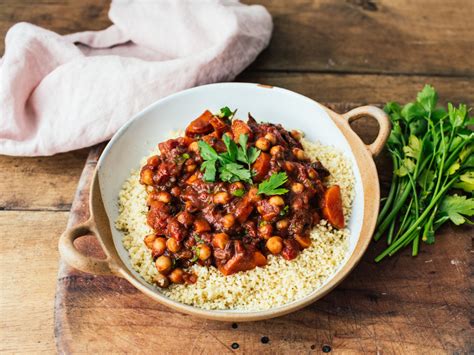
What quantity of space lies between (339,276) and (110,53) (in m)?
3.32

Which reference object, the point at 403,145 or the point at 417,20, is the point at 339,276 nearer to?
the point at 403,145

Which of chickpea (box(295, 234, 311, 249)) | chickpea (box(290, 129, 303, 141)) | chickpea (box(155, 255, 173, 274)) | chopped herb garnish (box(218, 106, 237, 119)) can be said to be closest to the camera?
chickpea (box(155, 255, 173, 274))

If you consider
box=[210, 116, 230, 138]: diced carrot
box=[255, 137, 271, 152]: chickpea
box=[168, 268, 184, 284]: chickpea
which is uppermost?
box=[255, 137, 271, 152]: chickpea

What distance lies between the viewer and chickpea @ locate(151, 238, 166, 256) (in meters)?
3.49

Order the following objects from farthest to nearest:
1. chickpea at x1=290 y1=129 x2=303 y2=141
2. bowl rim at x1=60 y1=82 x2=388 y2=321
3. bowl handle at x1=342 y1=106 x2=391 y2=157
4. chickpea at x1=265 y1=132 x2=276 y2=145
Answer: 1. chickpea at x1=290 y1=129 x2=303 y2=141
2. bowl handle at x1=342 y1=106 x2=391 y2=157
3. chickpea at x1=265 y1=132 x2=276 y2=145
4. bowl rim at x1=60 y1=82 x2=388 y2=321

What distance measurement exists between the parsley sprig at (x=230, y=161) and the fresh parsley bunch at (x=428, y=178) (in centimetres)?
111

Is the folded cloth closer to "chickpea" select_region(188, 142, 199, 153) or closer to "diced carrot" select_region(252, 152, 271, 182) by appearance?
"chickpea" select_region(188, 142, 199, 153)

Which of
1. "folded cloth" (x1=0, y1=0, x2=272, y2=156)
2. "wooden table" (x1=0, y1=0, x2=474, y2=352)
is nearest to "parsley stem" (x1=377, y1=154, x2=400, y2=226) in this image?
"wooden table" (x1=0, y1=0, x2=474, y2=352)

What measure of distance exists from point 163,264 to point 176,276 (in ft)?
0.37

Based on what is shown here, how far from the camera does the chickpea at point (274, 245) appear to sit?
342cm

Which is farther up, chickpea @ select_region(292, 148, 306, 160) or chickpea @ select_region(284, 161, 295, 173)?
chickpea @ select_region(284, 161, 295, 173)

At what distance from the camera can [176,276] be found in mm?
Result: 3406

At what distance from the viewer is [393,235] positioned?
3973mm

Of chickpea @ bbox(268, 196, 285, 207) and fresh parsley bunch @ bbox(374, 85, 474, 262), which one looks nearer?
chickpea @ bbox(268, 196, 285, 207)
